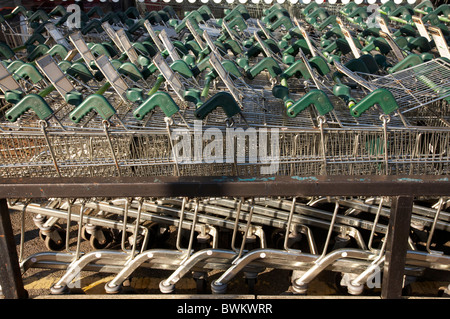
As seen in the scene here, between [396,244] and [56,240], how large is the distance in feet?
9.04

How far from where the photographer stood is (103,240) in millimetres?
3912

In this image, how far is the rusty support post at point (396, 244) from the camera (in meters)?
2.27

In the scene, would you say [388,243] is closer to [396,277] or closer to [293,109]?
[396,277]

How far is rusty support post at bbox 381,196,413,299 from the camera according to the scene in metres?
2.27

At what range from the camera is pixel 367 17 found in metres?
8.32

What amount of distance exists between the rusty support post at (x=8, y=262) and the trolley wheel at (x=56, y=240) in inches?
54.6

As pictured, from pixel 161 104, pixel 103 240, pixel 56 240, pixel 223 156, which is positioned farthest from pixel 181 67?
pixel 56 240

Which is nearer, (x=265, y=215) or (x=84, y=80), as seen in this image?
(x=265, y=215)

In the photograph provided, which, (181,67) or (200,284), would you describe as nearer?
(200,284)

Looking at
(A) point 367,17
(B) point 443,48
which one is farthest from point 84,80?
(A) point 367,17

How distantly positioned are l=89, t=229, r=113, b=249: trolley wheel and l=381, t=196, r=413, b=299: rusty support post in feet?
7.59

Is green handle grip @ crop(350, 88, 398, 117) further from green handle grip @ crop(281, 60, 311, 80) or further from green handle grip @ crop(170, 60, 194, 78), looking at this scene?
green handle grip @ crop(170, 60, 194, 78)

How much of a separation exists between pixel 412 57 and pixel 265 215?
222 centimetres

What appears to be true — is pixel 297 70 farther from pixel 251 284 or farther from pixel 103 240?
pixel 103 240
